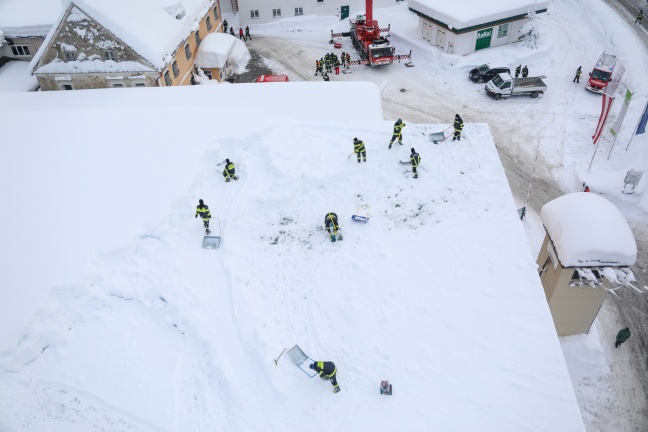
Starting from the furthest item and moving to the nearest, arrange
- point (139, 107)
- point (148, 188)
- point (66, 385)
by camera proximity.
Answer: point (139, 107) < point (148, 188) < point (66, 385)

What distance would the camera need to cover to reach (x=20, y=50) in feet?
103

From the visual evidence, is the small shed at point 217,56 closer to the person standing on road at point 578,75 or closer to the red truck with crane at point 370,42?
the red truck with crane at point 370,42

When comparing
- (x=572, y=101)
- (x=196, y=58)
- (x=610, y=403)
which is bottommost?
(x=610, y=403)

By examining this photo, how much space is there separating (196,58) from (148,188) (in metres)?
17.5

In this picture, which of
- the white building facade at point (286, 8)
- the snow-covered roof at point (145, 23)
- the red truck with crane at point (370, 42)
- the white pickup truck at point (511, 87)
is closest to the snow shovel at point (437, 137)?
the white pickup truck at point (511, 87)

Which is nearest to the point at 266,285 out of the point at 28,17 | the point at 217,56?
the point at 217,56

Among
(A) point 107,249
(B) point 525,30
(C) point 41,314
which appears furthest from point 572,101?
(C) point 41,314

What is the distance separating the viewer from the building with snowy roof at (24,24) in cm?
3034

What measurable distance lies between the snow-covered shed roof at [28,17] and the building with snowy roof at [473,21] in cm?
2440

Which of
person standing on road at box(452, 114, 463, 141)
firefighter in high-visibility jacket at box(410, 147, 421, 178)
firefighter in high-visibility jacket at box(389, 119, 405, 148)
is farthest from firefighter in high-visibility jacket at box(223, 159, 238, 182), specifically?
person standing on road at box(452, 114, 463, 141)

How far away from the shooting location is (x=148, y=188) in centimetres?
1770

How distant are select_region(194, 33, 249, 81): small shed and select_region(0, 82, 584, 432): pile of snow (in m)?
12.3

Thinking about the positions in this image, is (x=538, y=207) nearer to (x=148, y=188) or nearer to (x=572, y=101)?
(x=572, y=101)

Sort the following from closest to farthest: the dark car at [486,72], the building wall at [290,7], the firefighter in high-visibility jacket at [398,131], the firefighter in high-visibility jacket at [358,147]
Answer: the firefighter in high-visibility jacket at [358,147], the firefighter in high-visibility jacket at [398,131], the dark car at [486,72], the building wall at [290,7]
